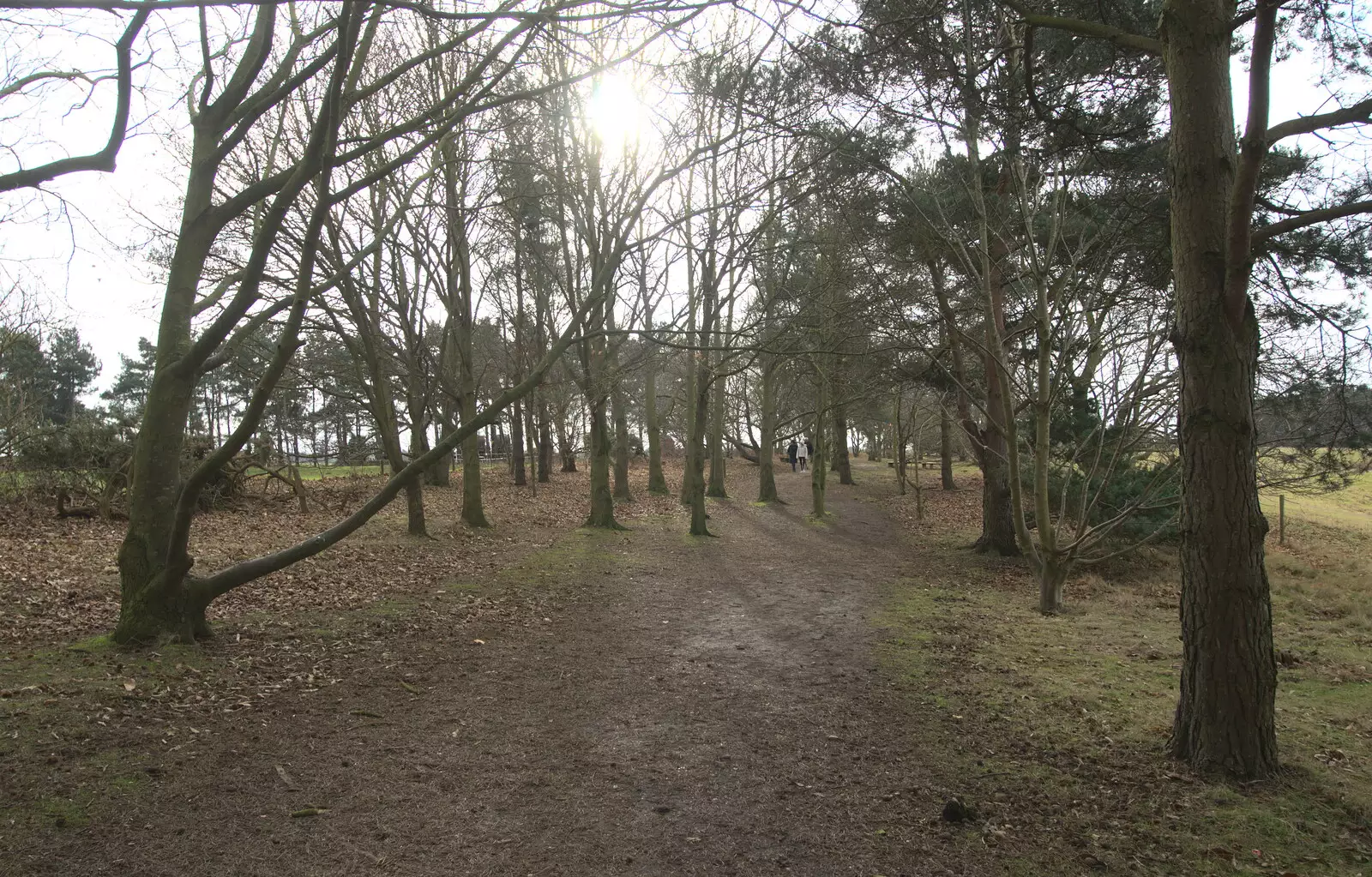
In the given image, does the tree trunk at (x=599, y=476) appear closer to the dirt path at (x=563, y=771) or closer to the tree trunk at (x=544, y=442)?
the dirt path at (x=563, y=771)

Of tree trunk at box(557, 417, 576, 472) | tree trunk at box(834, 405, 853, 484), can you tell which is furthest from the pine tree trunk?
tree trunk at box(557, 417, 576, 472)

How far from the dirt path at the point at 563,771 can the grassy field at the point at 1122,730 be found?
44cm

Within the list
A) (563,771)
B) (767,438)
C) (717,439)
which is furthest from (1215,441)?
(717,439)

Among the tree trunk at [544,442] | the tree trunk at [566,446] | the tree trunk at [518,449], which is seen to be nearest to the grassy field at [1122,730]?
the tree trunk at [518,449]

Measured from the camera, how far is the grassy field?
3.49 meters

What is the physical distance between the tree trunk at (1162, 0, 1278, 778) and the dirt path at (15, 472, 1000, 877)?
Result: 1.60 meters

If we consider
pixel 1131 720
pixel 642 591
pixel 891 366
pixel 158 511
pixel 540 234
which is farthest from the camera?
pixel 540 234

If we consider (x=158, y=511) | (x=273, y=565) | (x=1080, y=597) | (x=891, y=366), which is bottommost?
(x=1080, y=597)

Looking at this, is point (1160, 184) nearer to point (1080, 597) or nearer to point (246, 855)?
point (1080, 597)

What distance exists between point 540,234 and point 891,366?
26.9ft

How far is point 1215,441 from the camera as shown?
4.11 m

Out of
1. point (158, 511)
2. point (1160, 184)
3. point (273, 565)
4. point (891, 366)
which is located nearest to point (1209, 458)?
point (1160, 184)

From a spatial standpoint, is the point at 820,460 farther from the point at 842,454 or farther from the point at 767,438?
the point at 842,454

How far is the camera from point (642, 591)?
10.1 metres
